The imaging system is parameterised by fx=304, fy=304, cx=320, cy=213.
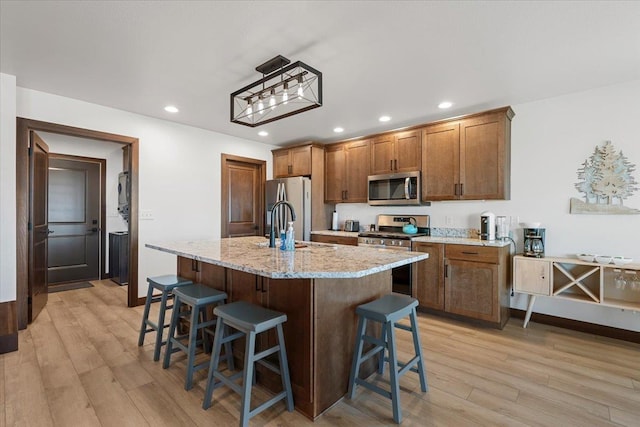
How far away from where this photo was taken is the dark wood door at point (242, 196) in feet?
15.6

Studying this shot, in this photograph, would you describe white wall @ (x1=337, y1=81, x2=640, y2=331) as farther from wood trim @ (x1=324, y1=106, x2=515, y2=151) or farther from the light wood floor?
the light wood floor

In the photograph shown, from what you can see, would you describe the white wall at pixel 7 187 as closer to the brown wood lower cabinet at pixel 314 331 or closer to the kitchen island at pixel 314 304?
the kitchen island at pixel 314 304

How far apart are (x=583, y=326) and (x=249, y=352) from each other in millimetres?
3375

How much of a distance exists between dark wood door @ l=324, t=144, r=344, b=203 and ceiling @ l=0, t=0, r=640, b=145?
4.99 ft

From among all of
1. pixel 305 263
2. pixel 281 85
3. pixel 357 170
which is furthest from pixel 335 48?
pixel 357 170

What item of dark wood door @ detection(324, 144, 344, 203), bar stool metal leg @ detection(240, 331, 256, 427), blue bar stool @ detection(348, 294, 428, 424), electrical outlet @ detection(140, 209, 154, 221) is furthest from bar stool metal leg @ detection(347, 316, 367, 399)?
electrical outlet @ detection(140, 209, 154, 221)

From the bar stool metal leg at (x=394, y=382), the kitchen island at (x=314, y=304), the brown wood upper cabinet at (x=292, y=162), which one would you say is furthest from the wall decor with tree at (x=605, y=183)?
the brown wood upper cabinet at (x=292, y=162)

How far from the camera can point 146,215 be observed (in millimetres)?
3836

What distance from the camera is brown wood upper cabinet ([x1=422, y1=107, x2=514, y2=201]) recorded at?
130 inches

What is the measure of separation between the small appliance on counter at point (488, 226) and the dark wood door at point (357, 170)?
5.28 feet

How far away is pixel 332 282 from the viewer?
6.08 feet

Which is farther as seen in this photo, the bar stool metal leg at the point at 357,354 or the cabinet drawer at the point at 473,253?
the cabinet drawer at the point at 473,253

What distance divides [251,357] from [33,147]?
3364 millimetres

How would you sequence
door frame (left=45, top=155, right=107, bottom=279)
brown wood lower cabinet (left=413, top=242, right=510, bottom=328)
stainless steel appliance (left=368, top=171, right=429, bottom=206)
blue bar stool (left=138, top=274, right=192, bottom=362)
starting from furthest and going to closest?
door frame (left=45, top=155, right=107, bottom=279) → stainless steel appliance (left=368, top=171, right=429, bottom=206) → brown wood lower cabinet (left=413, top=242, right=510, bottom=328) → blue bar stool (left=138, top=274, right=192, bottom=362)
